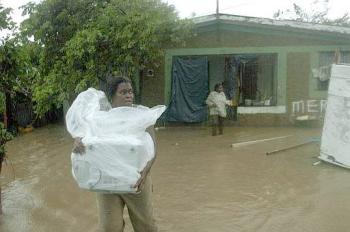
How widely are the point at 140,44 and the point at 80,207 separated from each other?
6.10 m

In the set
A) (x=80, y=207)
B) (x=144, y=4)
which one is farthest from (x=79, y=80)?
(x=80, y=207)

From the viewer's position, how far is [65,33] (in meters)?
12.8

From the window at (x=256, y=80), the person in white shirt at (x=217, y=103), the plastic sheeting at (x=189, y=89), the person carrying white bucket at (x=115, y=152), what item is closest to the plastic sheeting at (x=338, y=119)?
the person in white shirt at (x=217, y=103)

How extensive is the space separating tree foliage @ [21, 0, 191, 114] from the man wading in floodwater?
7785 mm

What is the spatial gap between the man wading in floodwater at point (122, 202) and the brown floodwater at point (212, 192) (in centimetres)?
165

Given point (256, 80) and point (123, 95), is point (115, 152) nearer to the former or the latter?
point (123, 95)

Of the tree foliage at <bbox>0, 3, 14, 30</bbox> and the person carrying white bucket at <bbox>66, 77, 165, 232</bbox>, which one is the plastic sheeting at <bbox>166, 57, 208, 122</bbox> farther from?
the person carrying white bucket at <bbox>66, 77, 165, 232</bbox>

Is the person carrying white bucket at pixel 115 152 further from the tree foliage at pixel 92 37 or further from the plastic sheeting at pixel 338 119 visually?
the tree foliage at pixel 92 37

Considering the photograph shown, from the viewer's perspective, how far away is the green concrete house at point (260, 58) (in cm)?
1389

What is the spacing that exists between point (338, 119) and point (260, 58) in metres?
7.52

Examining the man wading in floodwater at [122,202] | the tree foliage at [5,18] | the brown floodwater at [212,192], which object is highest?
the tree foliage at [5,18]

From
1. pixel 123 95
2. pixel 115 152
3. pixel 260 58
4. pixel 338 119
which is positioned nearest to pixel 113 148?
pixel 115 152

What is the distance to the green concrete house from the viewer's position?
13891mm

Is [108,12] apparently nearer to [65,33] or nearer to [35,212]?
[65,33]
